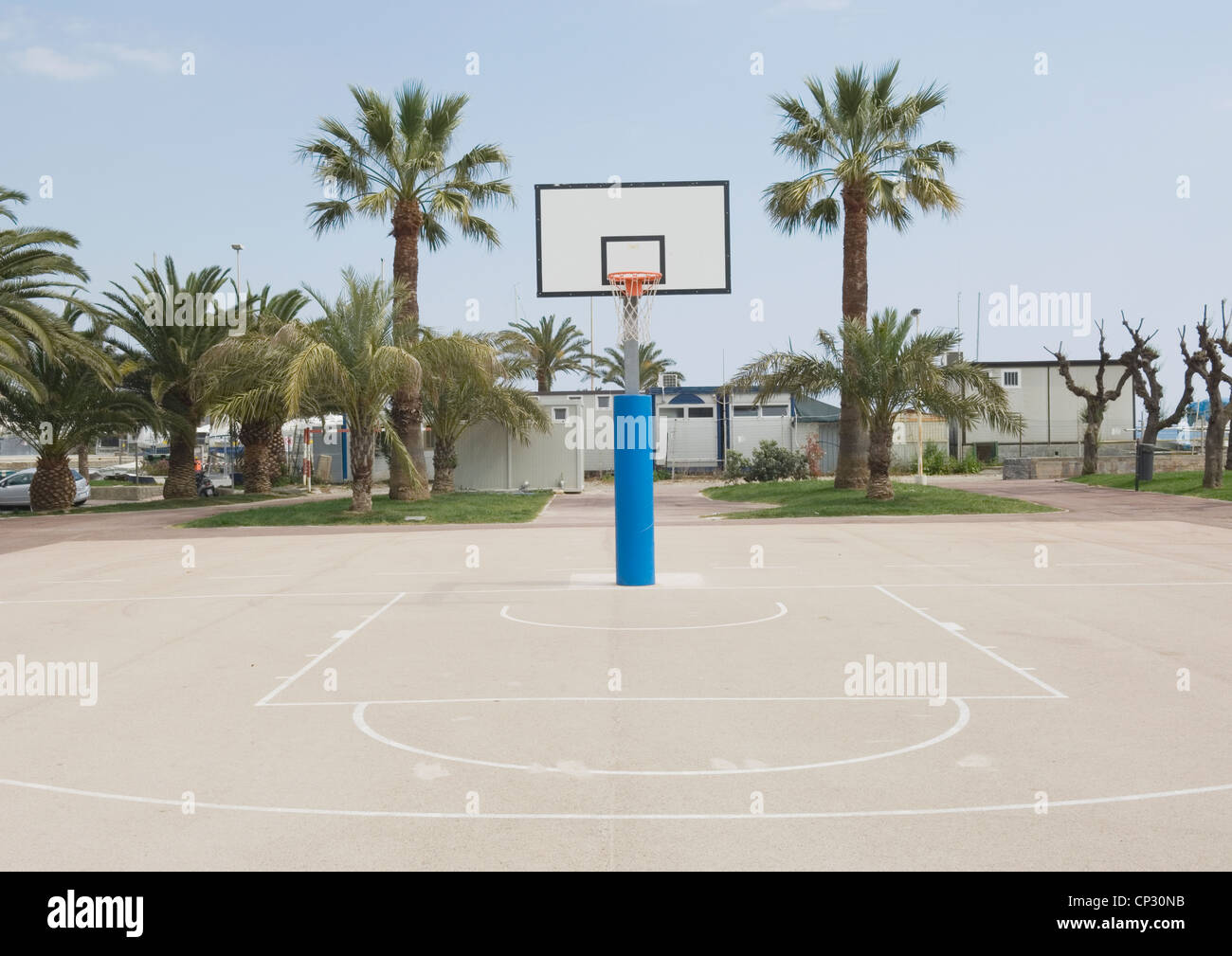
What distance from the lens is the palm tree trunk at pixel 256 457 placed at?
36.9 metres

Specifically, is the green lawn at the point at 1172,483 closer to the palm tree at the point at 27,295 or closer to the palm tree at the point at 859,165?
the palm tree at the point at 859,165

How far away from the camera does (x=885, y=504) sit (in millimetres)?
27406

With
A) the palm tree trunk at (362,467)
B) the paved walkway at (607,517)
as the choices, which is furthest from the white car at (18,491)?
the palm tree trunk at (362,467)

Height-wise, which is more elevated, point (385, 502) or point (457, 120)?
point (457, 120)

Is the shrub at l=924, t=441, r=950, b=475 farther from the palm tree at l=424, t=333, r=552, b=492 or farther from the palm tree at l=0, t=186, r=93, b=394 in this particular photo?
the palm tree at l=0, t=186, r=93, b=394

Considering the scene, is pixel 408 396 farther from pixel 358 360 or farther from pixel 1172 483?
pixel 1172 483

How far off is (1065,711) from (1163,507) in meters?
22.5

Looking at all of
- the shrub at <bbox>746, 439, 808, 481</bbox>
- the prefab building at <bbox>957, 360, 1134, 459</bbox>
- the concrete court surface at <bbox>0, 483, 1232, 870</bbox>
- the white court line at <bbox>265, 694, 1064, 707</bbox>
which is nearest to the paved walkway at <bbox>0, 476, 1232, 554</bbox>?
the shrub at <bbox>746, 439, 808, 481</bbox>

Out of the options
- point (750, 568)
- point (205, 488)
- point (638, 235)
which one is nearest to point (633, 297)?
point (638, 235)

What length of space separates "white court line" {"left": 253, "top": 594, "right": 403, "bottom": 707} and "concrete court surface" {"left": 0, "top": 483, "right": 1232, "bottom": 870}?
6 centimetres

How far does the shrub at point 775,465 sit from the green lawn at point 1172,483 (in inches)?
376

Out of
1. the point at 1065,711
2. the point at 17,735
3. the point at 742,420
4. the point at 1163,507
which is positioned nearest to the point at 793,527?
the point at 1163,507

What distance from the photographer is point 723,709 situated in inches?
296

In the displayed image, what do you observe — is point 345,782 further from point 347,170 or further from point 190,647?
point 347,170
